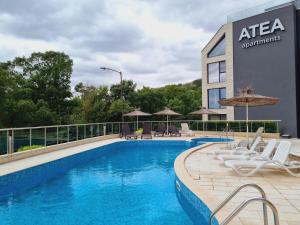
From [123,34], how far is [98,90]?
10.5 m

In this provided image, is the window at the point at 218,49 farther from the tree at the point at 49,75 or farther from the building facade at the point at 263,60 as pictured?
the tree at the point at 49,75

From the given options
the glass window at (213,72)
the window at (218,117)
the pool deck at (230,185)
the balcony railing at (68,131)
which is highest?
the glass window at (213,72)

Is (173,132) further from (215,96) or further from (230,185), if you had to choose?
(230,185)

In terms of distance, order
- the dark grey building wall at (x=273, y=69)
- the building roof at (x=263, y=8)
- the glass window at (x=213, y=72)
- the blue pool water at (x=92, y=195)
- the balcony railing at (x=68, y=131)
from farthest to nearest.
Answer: the glass window at (x=213, y=72) → the building roof at (x=263, y=8) → the dark grey building wall at (x=273, y=69) → the balcony railing at (x=68, y=131) → the blue pool water at (x=92, y=195)

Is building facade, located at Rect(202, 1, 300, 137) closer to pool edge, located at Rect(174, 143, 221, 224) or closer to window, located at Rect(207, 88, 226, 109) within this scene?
window, located at Rect(207, 88, 226, 109)

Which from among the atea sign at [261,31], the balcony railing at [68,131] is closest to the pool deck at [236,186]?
the balcony railing at [68,131]

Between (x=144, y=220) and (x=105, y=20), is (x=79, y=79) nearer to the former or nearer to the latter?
(x=105, y=20)

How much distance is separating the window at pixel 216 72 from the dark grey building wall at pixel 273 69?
197cm

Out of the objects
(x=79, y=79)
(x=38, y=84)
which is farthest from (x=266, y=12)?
(x=79, y=79)

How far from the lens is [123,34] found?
731 inches

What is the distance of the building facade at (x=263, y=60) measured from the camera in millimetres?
18978

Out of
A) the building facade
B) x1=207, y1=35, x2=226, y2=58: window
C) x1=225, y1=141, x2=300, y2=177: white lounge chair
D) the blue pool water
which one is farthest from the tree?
x1=225, y1=141, x2=300, y2=177: white lounge chair

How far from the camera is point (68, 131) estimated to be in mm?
13508

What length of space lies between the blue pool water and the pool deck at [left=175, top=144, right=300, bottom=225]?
50 centimetres
